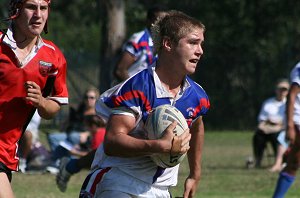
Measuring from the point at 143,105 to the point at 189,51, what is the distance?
45 centimetres

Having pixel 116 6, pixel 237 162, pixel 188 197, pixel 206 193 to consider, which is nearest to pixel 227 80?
pixel 116 6

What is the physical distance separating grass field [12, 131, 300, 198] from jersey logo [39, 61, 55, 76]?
458 cm

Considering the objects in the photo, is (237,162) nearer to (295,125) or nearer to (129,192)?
(295,125)

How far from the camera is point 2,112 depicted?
6.13 m

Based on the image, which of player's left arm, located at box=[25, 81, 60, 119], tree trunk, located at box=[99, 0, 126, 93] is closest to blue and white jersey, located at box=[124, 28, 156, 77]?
player's left arm, located at box=[25, 81, 60, 119]

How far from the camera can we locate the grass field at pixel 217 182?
37.5 ft

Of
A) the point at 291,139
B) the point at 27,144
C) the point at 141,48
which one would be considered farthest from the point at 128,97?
the point at 27,144

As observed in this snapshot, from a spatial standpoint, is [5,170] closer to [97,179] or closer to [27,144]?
[97,179]

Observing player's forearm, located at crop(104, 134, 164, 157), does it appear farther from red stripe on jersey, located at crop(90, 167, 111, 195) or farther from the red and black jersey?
the red and black jersey

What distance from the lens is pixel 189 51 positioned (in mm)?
5887

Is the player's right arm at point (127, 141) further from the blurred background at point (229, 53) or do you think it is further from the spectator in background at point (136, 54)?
the blurred background at point (229, 53)

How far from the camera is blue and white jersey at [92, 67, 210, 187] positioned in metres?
5.75

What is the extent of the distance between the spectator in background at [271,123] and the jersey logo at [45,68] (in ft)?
34.6

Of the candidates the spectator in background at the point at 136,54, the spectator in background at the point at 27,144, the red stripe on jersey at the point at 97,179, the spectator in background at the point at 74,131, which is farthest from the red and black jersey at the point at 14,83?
the spectator in background at the point at 74,131
